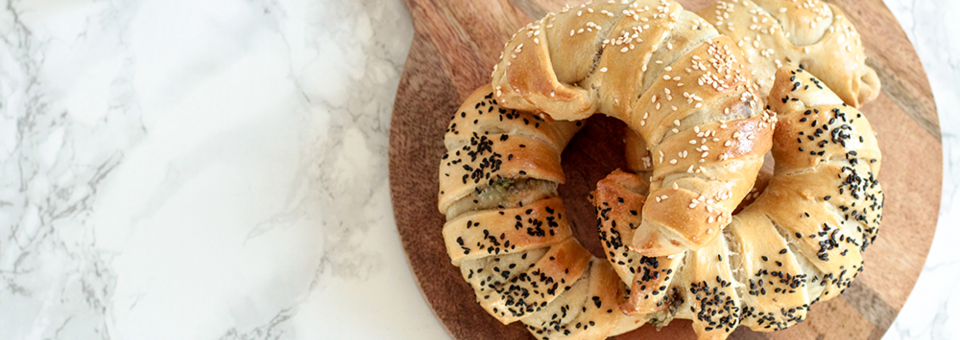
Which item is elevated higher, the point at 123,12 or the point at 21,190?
the point at 123,12

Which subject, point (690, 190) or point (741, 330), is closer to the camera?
point (690, 190)

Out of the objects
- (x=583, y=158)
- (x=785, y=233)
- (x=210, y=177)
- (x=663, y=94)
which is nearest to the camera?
(x=663, y=94)

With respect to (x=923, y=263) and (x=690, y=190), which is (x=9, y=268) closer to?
(x=690, y=190)

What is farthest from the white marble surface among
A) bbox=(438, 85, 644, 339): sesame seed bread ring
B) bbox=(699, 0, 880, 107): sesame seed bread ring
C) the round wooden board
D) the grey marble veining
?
bbox=(699, 0, 880, 107): sesame seed bread ring

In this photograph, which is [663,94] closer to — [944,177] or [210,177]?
[944,177]

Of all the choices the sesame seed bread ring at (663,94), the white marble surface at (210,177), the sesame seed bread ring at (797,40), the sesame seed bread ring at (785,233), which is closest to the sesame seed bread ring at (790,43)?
the sesame seed bread ring at (797,40)

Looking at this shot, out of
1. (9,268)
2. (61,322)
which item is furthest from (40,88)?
(61,322)

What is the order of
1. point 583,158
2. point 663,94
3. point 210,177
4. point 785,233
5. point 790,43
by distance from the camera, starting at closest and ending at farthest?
point 663,94 < point 785,233 < point 790,43 < point 583,158 < point 210,177

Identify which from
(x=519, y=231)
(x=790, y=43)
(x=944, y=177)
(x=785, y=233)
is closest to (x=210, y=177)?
(x=519, y=231)
